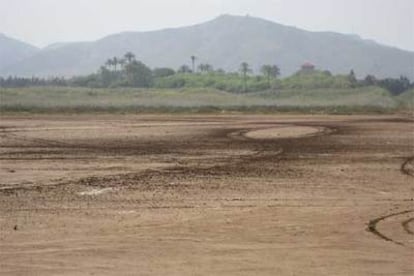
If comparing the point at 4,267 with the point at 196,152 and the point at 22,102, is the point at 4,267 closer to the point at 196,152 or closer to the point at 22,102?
the point at 196,152

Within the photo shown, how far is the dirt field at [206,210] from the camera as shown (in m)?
8.62

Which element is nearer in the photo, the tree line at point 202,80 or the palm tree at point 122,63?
the tree line at point 202,80

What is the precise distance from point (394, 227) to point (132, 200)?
5173 millimetres

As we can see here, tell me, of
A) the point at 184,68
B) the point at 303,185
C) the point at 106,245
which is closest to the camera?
the point at 106,245

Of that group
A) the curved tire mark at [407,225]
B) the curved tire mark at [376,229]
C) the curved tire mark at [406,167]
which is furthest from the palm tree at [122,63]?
the curved tire mark at [407,225]

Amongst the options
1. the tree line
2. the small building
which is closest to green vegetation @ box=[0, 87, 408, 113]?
the tree line

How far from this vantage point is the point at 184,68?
137m

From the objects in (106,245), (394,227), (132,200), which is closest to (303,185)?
(132,200)

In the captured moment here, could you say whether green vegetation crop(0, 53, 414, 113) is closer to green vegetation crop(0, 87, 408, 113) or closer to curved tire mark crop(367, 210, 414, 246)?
green vegetation crop(0, 87, 408, 113)

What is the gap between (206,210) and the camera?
41.6 feet

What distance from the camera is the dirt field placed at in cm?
862

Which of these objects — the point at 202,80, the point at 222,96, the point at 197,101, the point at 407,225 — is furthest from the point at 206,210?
the point at 202,80

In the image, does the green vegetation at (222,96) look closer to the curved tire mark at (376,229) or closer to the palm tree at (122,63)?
the palm tree at (122,63)

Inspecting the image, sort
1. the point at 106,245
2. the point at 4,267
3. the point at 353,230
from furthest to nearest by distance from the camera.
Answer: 1. the point at 353,230
2. the point at 106,245
3. the point at 4,267
